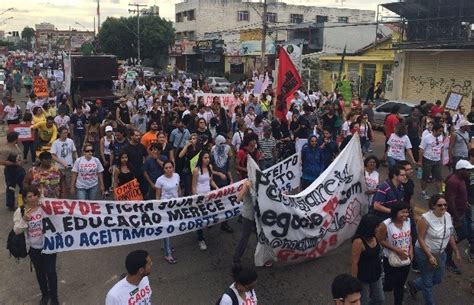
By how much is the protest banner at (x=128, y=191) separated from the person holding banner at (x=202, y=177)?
0.90 m

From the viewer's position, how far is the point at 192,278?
21.5ft

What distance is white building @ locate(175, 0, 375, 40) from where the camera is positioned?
5947cm

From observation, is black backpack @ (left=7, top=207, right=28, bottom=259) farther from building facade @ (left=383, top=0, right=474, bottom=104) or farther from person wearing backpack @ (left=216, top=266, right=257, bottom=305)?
building facade @ (left=383, top=0, right=474, bottom=104)

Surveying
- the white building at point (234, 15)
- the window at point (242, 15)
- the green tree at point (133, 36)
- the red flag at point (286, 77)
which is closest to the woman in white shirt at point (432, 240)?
the red flag at point (286, 77)

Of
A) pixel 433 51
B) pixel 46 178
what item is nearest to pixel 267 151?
pixel 46 178

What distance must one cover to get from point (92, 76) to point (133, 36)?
37000 millimetres

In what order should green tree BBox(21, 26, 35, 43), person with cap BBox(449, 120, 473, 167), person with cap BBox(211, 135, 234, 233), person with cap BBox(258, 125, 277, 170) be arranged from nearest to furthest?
person with cap BBox(211, 135, 234, 233)
person with cap BBox(258, 125, 277, 170)
person with cap BBox(449, 120, 473, 167)
green tree BBox(21, 26, 35, 43)

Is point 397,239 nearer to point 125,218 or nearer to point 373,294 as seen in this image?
point 373,294

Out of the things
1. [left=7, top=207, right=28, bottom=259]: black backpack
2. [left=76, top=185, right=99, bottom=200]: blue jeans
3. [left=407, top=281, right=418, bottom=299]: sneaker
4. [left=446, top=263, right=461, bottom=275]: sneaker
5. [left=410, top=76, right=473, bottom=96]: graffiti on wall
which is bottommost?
[left=446, top=263, right=461, bottom=275]: sneaker

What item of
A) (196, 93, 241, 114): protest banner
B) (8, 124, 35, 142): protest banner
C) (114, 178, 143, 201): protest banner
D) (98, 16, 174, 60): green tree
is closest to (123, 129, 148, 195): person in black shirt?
(114, 178, 143, 201): protest banner

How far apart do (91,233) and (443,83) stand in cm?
2201

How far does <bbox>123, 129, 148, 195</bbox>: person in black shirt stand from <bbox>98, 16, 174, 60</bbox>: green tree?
50.1m

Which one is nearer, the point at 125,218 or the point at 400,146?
the point at 125,218

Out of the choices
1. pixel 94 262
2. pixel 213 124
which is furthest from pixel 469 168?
pixel 213 124
